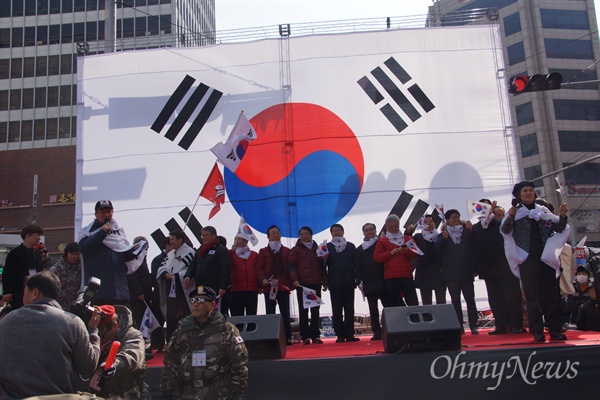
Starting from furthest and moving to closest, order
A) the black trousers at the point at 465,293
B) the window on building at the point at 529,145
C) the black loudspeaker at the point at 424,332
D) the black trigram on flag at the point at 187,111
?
the window on building at the point at 529,145
the black trigram on flag at the point at 187,111
the black trousers at the point at 465,293
the black loudspeaker at the point at 424,332

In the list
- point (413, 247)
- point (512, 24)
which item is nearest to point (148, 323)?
point (413, 247)

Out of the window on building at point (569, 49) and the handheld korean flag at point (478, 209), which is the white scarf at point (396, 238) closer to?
the handheld korean flag at point (478, 209)

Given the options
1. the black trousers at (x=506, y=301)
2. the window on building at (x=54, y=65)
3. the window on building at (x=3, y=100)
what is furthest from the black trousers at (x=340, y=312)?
the window on building at (x=3, y=100)

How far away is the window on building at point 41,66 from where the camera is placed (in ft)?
141

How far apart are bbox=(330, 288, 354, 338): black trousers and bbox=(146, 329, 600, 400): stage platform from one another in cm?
224

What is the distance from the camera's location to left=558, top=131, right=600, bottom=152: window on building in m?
41.3

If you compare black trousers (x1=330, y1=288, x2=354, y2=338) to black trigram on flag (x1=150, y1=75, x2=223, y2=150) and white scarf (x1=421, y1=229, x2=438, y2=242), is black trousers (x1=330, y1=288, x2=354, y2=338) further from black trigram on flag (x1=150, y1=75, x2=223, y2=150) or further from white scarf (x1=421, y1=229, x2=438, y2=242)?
black trigram on flag (x1=150, y1=75, x2=223, y2=150)

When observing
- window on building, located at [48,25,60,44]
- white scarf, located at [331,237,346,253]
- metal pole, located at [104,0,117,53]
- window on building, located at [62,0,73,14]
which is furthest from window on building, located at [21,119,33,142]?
white scarf, located at [331,237,346,253]

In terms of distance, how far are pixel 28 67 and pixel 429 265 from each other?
42.8 m

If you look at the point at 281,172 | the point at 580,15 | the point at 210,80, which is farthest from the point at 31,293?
the point at 580,15

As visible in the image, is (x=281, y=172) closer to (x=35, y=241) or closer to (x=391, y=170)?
(x=391, y=170)

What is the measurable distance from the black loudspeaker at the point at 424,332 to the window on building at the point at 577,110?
134ft

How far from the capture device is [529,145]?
4206cm

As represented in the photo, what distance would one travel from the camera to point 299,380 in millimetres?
4902
